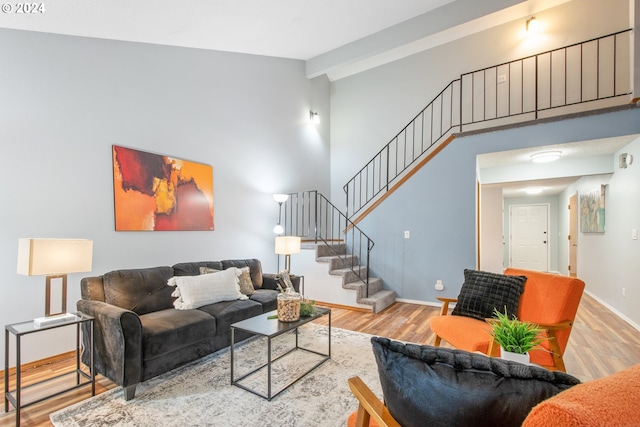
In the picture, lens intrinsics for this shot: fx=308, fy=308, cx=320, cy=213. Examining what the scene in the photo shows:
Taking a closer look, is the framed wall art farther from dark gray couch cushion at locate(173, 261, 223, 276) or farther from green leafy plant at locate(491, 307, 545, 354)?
dark gray couch cushion at locate(173, 261, 223, 276)

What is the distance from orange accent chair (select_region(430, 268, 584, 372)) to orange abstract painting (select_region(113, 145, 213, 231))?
3.07 metres

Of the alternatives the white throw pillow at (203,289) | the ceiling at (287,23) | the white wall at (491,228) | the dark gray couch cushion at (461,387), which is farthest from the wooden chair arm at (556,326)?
the white wall at (491,228)

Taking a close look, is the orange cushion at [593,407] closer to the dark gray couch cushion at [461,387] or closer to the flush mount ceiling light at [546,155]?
the dark gray couch cushion at [461,387]

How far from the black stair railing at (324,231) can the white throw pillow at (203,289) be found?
6.64 ft

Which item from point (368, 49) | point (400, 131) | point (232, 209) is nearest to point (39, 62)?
point (232, 209)

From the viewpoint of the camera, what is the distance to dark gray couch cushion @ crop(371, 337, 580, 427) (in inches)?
30.2

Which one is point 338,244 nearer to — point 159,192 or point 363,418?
point 159,192

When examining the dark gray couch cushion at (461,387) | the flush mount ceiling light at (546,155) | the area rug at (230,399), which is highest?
the flush mount ceiling light at (546,155)

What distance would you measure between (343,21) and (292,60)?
145cm

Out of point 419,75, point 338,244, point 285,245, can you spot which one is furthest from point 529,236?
point 285,245

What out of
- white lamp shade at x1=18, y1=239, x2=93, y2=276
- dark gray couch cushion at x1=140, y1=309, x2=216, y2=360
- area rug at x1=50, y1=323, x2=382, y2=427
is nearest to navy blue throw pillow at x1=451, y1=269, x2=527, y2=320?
area rug at x1=50, y1=323, x2=382, y2=427

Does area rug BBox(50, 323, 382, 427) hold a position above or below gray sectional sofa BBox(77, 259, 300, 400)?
below

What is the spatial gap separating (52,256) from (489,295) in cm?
334

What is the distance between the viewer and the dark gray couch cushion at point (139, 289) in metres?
2.70
